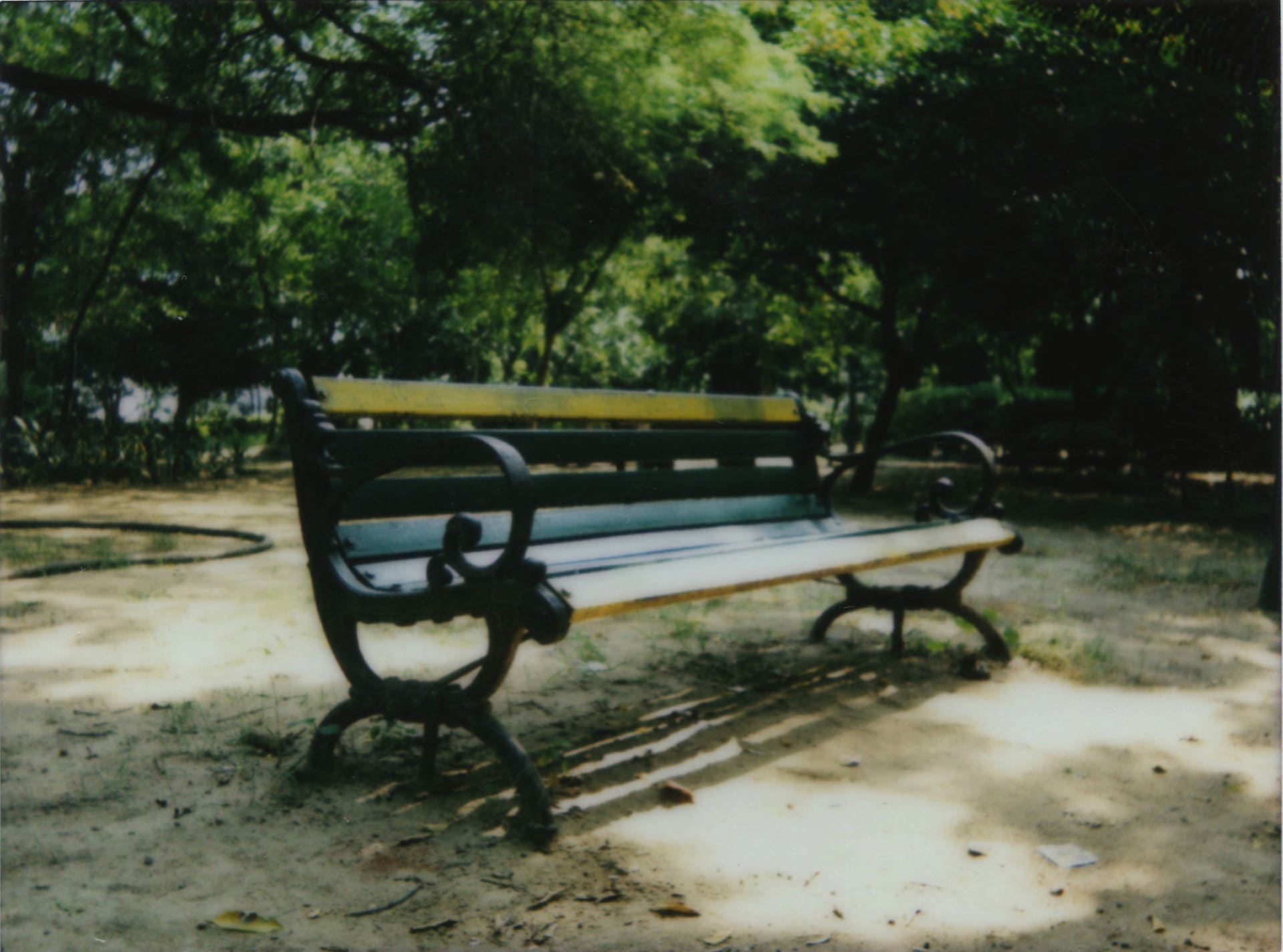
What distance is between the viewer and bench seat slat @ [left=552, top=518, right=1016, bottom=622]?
2.51 meters

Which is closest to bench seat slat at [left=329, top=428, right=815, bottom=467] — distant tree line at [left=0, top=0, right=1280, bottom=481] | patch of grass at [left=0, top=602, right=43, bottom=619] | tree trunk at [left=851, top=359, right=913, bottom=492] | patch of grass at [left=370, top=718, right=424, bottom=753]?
patch of grass at [left=370, top=718, right=424, bottom=753]

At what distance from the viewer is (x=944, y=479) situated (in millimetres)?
4395

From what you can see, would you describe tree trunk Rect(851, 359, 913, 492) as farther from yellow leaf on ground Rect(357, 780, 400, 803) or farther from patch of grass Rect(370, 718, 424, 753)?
yellow leaf on ground Rect(357, 780, 400, 803)

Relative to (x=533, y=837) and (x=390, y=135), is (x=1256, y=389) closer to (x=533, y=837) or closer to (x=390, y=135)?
(x=390, y=135)

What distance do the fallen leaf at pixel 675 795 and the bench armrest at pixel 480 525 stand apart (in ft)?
2.51

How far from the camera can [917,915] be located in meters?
2.12

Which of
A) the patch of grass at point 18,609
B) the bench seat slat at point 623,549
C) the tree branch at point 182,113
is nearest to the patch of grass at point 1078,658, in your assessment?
the bench seat slat at point 623,549

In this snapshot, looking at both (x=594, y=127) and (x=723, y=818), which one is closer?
(x=723, y=818)

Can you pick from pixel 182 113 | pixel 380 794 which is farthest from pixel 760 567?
pixel 182 113

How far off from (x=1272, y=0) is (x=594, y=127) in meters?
7.11

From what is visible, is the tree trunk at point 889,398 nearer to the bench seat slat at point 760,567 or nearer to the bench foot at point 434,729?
the bench seat slat at point 760,567

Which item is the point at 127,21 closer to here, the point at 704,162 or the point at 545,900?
the point at 704,162

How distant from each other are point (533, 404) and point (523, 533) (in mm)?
1051

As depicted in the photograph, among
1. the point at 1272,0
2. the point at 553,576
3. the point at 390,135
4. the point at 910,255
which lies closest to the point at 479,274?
the point at 390,135
